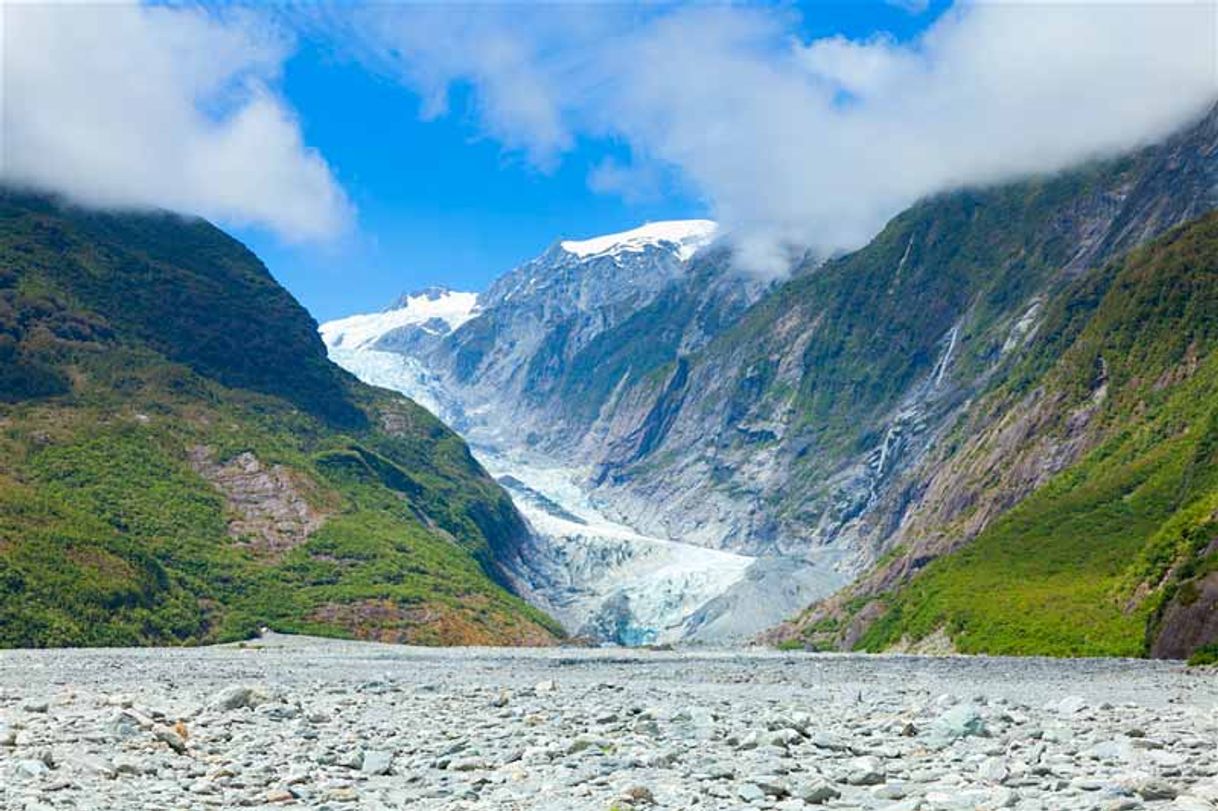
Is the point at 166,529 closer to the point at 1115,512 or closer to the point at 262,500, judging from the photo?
the point at 262,500

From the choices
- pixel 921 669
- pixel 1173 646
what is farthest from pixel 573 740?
pixel 1173 646

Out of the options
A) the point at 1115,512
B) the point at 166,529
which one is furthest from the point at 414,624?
the point at 1115,512

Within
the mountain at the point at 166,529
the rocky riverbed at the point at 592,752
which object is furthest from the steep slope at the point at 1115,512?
the mountain at the point at 166,529

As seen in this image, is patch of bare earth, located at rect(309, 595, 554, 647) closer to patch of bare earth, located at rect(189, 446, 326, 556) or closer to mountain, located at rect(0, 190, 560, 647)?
mountain, located at rect(0, 190, 560, 647)

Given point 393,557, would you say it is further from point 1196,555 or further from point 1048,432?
point 1196,555

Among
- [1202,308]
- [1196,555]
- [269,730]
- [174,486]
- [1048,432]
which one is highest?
[1202,308]

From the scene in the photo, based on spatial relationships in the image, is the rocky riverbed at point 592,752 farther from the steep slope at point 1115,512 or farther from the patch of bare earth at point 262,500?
the patch of bare earth at point 262,500

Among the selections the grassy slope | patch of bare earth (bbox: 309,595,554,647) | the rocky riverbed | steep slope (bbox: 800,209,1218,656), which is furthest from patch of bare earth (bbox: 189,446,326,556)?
the rocky riverbed
